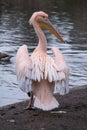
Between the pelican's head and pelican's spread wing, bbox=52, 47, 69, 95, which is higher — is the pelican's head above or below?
above

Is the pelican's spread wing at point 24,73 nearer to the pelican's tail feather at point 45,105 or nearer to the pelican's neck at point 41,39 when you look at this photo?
the pelican's tail feather at point 45,105

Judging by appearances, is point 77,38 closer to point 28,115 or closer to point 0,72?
point 0,72

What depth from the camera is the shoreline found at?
22.3 ft

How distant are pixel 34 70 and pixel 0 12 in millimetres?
30784

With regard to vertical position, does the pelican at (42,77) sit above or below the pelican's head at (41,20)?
below

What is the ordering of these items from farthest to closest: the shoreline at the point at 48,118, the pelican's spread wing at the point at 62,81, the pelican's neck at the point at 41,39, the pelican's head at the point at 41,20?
the pelican's head at the point at 41,20 < the pelican's neck at the point at 41,39 < the pelican's spread wing at the point at 62,81 < the shoreline at the point at 48,118

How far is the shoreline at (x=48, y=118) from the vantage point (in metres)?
6.79

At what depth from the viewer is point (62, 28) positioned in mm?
26812

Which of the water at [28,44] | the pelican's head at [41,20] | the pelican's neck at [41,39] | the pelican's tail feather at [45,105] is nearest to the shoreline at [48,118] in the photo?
the pelican's tail feather at [45,105]

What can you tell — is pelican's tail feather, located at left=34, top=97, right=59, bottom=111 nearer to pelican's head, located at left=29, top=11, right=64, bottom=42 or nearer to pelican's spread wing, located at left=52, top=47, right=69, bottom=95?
pelican's spread wing, located at left=52, top=47, right=69, bottom=95

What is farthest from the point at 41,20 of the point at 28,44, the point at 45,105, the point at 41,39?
the point at 28,44

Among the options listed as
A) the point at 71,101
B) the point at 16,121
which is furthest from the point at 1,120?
the point at 71,101

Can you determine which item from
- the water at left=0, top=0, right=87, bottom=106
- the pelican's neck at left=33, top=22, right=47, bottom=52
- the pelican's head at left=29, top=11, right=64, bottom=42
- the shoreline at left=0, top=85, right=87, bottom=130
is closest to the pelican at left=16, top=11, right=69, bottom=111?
the shoreline at left=0, top=85, right=87, bottom=130

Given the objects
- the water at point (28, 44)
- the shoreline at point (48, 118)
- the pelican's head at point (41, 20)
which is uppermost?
the pelican's head at point (41, 20)
